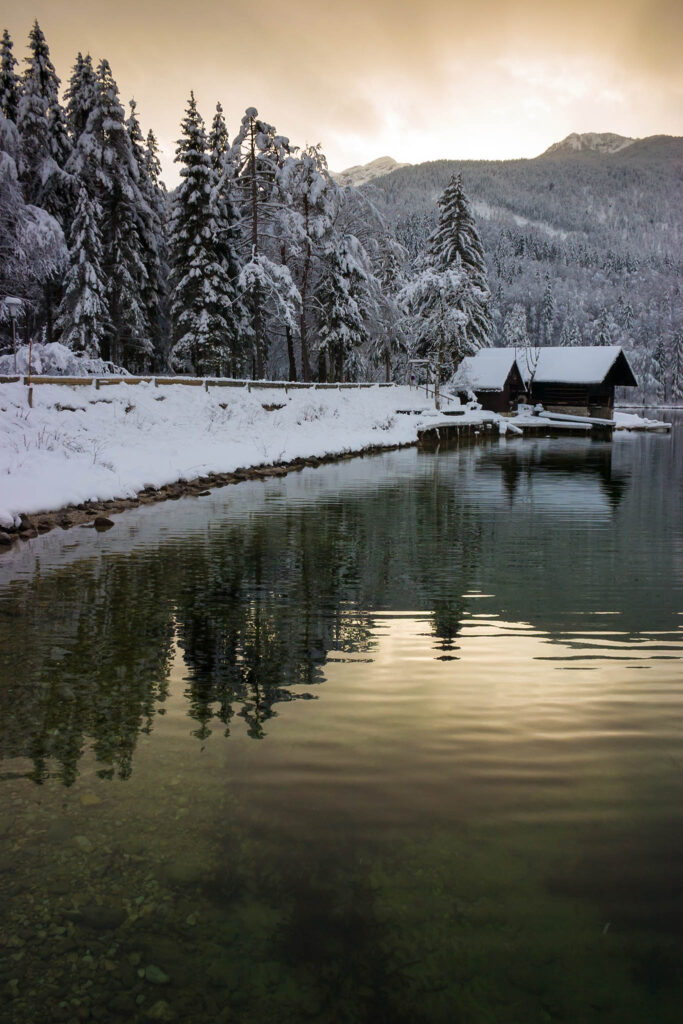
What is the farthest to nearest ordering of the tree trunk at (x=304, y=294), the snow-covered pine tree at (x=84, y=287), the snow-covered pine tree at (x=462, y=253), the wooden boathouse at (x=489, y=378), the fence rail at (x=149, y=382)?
the snow-covered pine tree at (x=462, y=253), the wooden boathouse at (x=489, y=378), the tree trunk at (x=304, y=294), the snow-covered pine tree at (x=84, y=287), the fence rail at (x=149, y=382)

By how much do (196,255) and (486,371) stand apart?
2591cm

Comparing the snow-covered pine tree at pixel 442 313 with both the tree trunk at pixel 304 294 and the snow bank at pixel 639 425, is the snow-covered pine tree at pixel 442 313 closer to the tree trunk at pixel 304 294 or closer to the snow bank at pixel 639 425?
the tree trunk at pixel 304 294

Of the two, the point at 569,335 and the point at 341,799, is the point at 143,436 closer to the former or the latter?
the point at 341,799

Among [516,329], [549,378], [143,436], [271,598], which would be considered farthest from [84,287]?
[516,329]

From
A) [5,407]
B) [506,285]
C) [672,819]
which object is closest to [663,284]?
[506,285]

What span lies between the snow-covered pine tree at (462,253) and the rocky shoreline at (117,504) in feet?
131

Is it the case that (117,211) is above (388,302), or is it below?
above

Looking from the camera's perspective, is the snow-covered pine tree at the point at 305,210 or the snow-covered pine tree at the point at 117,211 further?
the snow-covered pine tree at the point at 305,210

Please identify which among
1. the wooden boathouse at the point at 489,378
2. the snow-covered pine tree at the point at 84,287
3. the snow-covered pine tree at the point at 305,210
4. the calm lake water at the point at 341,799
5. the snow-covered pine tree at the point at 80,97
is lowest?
the calm lake water at the point at 341,799

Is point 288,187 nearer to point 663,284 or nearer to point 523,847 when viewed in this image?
point 523,847

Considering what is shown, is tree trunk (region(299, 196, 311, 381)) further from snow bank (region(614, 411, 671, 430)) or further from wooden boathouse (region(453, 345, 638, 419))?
snow bank (region(614, 411, 671, 430))

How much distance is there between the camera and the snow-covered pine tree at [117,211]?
129ft

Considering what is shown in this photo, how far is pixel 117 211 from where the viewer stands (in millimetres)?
41812

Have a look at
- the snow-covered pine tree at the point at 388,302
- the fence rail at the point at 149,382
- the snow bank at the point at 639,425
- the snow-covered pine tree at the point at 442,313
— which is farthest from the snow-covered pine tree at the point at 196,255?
the snow bank at the point at 639,425
